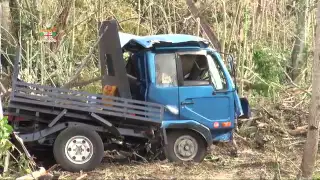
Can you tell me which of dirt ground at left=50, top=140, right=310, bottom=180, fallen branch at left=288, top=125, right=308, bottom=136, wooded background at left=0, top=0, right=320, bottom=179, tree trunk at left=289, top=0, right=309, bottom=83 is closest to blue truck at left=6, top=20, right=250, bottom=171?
dirt ground at left=50, top=140, right=310, bottom=180

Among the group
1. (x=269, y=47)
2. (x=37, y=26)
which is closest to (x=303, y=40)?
(x=269, y=47)

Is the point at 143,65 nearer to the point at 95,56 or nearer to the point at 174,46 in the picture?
the point at 174,46

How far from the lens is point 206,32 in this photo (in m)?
16.1

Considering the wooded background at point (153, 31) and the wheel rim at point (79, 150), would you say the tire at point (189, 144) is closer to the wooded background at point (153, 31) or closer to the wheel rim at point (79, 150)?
the wheel rim at point (79, 150)

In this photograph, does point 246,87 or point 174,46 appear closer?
point 174,46

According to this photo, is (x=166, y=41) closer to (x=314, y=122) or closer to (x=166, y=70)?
(x=166, y=70)

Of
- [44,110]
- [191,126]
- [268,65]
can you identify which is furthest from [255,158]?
[268,65]

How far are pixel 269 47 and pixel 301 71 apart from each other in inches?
64.6

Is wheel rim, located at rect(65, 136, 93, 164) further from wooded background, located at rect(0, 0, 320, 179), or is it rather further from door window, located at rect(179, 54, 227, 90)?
wooded background, located at rect(0, 0, 320, 179)

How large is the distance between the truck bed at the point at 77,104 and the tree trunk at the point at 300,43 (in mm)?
11247

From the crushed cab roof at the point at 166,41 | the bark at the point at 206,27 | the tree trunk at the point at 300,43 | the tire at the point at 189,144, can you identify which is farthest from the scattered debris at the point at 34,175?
the tree trunk at the point at 300,43

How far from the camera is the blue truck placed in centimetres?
917

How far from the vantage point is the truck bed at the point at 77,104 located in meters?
8.88

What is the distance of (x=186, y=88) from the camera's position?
33.2 feet
